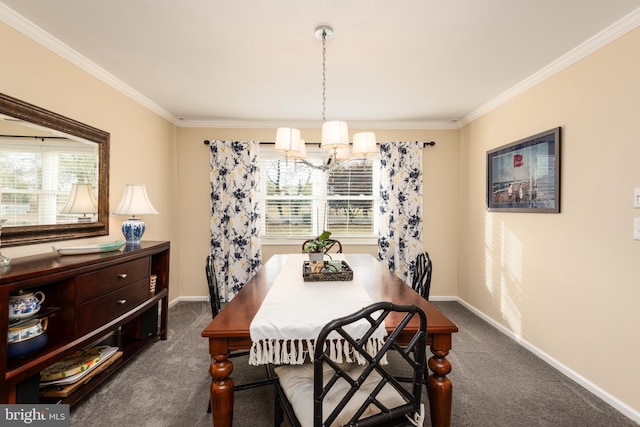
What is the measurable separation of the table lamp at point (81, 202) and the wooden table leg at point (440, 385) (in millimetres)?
2689

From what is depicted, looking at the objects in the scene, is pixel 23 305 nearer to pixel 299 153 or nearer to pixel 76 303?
pixel 76 303

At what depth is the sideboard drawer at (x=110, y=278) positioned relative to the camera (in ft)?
6.21

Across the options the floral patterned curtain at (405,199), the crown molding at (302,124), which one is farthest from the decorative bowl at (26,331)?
the floral patterned curtain at (405,199)

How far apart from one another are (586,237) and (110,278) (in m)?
3.40

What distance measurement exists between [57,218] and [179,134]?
2.19m

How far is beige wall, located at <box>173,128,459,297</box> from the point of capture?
13.5ft

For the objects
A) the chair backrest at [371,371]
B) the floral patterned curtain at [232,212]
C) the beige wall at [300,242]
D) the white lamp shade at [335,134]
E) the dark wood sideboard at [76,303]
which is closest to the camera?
the chair backrest at [371,371]

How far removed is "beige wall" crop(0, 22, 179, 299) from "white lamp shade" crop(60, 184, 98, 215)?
0.79 feet

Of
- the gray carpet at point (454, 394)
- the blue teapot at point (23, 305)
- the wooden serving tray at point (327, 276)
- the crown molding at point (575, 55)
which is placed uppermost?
the crown molding at point (575, 55)

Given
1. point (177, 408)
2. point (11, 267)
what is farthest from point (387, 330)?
point (11, 267)

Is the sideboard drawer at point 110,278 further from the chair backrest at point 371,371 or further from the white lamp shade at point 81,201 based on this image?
the chair backrest at point 371,371

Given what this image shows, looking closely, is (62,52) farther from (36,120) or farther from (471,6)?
(471,6)

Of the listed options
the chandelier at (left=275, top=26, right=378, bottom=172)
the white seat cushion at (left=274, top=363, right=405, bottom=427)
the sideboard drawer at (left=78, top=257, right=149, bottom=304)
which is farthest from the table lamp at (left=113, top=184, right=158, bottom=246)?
the white seat cushion at (left=274, top=363, right=405, bottom=427)

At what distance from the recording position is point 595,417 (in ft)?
6.01
